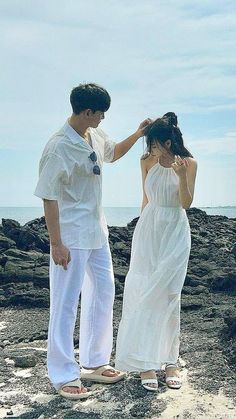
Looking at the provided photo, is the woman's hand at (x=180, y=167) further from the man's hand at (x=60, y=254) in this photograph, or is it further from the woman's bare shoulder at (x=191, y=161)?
the man's hand at (x=60, y=254)

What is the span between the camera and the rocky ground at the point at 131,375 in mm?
4539

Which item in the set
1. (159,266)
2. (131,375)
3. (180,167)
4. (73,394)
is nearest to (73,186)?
(180,167)

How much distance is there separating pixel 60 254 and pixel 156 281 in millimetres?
821

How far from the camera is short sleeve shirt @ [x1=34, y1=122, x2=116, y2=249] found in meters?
4.68

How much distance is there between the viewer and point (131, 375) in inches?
207

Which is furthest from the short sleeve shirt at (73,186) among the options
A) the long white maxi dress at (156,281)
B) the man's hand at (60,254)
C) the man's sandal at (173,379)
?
the man's sandal at (173,379)

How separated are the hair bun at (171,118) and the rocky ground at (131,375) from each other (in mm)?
2045

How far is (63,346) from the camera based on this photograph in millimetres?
4777

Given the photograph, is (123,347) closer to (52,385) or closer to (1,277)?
(52,385)

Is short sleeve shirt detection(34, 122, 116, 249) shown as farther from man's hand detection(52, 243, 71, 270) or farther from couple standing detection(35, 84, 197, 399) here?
man's hand detection(52, 243, 71, 270)

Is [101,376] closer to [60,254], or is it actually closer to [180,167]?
[60,254]

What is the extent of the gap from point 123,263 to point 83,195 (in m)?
8.61

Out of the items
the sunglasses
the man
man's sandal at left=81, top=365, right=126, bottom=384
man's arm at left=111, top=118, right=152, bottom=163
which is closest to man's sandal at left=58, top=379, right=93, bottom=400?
the man

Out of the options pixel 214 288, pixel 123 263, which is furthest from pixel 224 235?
pixel 214 288
